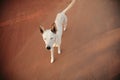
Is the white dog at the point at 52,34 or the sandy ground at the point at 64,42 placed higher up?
the white dog at the point at 52,34

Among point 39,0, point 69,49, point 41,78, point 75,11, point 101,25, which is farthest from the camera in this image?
point 39,0

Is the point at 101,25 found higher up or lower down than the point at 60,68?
higher up

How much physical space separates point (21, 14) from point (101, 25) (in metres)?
0.93

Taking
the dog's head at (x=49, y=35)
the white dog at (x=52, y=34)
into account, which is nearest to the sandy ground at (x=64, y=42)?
the white dog at (x=52, y=34)

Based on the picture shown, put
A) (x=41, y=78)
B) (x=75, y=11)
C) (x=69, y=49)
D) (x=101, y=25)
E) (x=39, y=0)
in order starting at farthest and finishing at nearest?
(x=39, y=0)
(x=75, y=11)
(x=101, y=25)
(x=69, y=49)
(x=41, y=78)

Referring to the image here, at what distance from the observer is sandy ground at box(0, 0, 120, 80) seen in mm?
1815

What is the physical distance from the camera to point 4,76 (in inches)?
72.6

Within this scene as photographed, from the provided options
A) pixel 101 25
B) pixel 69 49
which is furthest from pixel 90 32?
pixel 69 49

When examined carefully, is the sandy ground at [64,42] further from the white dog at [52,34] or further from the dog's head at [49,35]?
the dog's head at [49,35]

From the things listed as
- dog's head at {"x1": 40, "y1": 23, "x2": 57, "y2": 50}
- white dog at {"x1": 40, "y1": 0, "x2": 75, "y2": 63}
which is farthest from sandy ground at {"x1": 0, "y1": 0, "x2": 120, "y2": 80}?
dog's head at {"x1": 40, "y1": 23, "x2": 57, "y2": 50}

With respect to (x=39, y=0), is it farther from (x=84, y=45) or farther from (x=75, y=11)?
(x=84, y=45)

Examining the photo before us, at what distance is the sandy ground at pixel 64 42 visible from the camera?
1815 mm

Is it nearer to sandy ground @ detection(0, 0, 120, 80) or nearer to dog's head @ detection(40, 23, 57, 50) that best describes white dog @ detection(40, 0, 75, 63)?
Result: dog's head @ detection(40, 23, 57, 50)

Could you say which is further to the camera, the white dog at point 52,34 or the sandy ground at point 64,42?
the sandy ground at point 64,42
